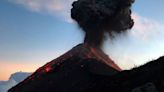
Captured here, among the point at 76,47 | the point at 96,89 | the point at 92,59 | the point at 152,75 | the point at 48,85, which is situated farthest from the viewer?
the point at 76,47

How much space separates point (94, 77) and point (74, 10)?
2960cm

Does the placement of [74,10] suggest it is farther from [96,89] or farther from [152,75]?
[152,75]

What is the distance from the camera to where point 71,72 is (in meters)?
71.8

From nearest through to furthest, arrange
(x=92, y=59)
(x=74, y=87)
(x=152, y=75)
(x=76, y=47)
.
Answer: (x=152, y=75) < (x=74, y=87) < (x=92, y=59) < (x=76, y=47)

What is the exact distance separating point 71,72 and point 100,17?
19272 mm

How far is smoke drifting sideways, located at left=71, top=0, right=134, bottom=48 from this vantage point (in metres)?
Result: 86.0

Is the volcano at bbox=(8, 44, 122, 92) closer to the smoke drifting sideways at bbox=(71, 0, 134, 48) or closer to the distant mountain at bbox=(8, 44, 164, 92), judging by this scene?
the distant mountain at bbox=(8, 44, 164, 92)

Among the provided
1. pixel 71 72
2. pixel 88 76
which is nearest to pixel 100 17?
pixel 71 72

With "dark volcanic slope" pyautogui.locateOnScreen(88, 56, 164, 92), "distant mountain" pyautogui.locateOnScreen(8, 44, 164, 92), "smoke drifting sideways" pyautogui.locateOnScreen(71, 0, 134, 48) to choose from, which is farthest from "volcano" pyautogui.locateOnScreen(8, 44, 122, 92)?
"dark volcanic slope" pyautogui.locateOnScreen(88, 56, 164, 92)

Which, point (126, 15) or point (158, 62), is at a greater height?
point (126, 15)

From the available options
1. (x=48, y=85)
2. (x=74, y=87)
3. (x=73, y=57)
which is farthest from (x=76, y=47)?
(x=74, y=87)

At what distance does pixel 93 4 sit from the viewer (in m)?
86.8

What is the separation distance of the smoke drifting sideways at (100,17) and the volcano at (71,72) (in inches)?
153

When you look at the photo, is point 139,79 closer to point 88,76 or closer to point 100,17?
point 88,76
